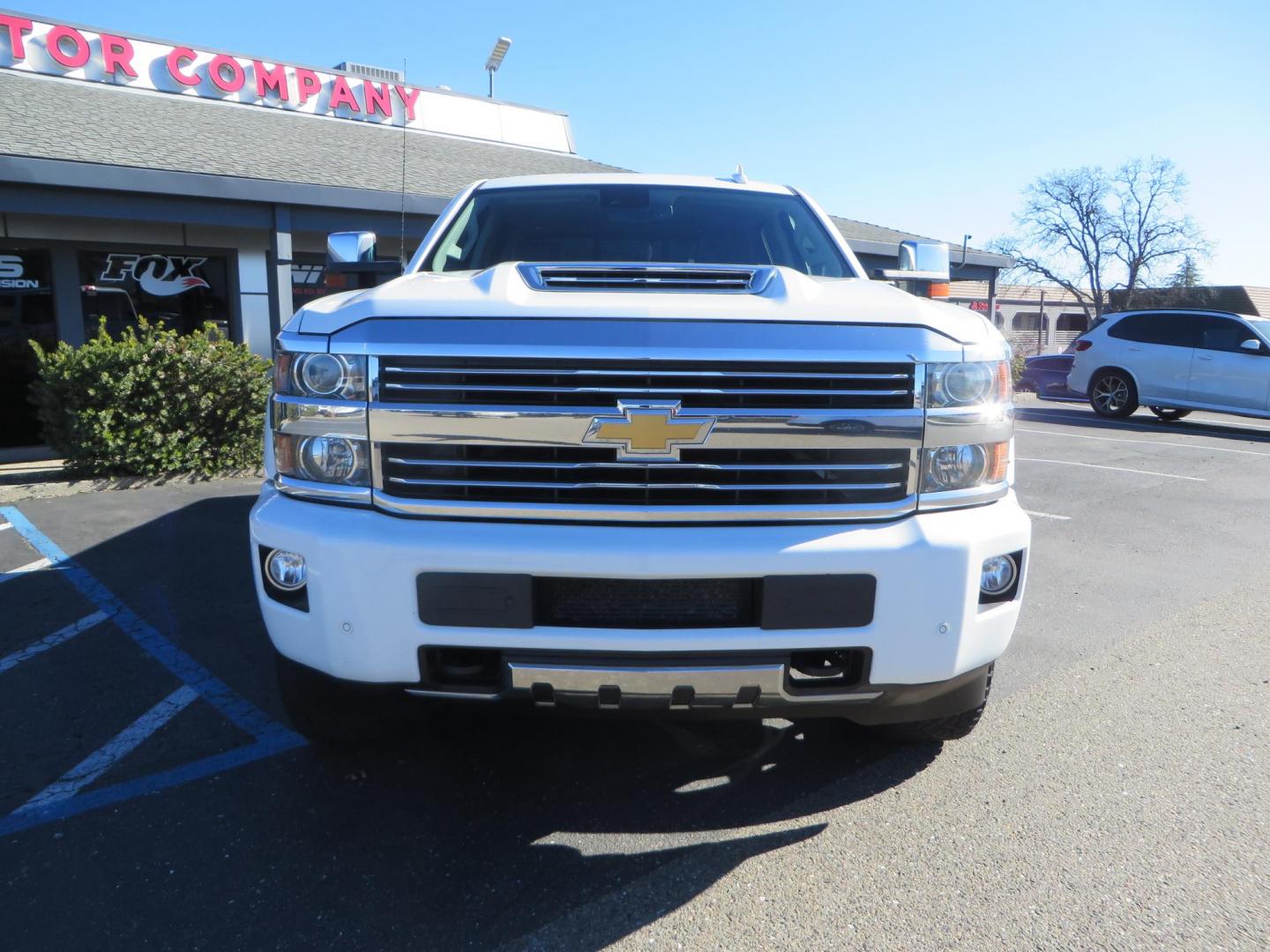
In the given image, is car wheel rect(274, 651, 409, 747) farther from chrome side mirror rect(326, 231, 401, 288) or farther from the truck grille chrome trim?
chrome side mirror rect(326, 231, 401, 288)

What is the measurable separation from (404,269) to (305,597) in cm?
157

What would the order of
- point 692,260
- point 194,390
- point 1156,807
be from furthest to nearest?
point 194,390 → point 692,260 → point 1156,807

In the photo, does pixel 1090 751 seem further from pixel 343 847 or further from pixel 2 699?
pixel 2 699

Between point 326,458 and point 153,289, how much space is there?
39.2ft

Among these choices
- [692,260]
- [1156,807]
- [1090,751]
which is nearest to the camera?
[1156,807]

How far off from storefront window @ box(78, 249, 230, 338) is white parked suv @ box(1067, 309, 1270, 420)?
44.6 ft

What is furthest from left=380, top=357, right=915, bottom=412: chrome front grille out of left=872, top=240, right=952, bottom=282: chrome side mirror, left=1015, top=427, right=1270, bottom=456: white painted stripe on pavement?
left=1015, top=427, right=1270, bottom=456: white painted stripe on pavement

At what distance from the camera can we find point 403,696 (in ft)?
7.84

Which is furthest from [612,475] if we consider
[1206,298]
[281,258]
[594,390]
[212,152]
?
[1206,298]

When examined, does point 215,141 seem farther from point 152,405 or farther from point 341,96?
point 152,405

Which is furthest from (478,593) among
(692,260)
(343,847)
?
(692,260)

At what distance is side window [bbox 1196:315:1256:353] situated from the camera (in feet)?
45.5

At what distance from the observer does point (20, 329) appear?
11609 mm

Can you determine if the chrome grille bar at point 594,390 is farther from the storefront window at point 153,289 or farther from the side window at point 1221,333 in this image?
the side window at point 1221,333
